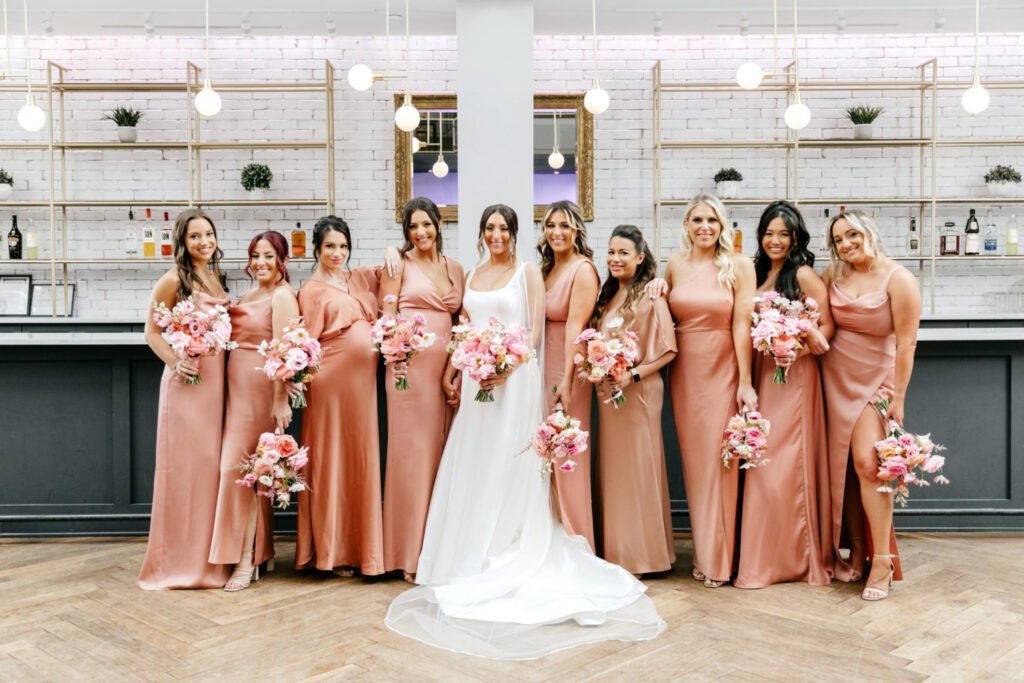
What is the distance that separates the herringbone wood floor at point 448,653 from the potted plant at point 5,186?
426 centimetres

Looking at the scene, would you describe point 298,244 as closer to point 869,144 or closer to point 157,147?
point 157,147

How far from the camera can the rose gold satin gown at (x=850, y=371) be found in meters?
3.39

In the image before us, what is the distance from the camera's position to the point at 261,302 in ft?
11.7

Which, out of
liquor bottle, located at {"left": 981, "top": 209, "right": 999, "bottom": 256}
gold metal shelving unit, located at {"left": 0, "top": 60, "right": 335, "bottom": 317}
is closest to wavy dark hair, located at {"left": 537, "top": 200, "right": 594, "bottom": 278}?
gold metal shelving unit, located at {"left": 0, "top": 60, "right": 335, "bottom": 317}

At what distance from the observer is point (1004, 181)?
6.73m

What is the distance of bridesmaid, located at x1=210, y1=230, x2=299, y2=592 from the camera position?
3512 millimetres

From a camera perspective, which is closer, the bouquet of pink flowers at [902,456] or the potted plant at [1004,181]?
the bouquet of pink flowers at [902,456]

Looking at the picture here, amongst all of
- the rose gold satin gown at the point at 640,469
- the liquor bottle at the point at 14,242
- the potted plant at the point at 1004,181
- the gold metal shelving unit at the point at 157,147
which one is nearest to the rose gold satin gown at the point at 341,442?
the rose gold satin gown at the point at 640,469

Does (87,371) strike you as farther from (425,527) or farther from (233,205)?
(233,205)

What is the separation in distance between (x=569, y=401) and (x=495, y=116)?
1673 millimetres

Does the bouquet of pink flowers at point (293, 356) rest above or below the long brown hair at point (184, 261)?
below

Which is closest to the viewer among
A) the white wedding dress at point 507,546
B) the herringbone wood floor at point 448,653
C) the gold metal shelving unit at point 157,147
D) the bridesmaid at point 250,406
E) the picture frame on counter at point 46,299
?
the herringbone wood floor at point 448,653

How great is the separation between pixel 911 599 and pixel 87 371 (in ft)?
13.8

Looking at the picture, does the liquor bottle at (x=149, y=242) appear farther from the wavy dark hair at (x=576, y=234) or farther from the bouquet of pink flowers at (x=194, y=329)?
the wavy dark hair at (x=576, y=234)
